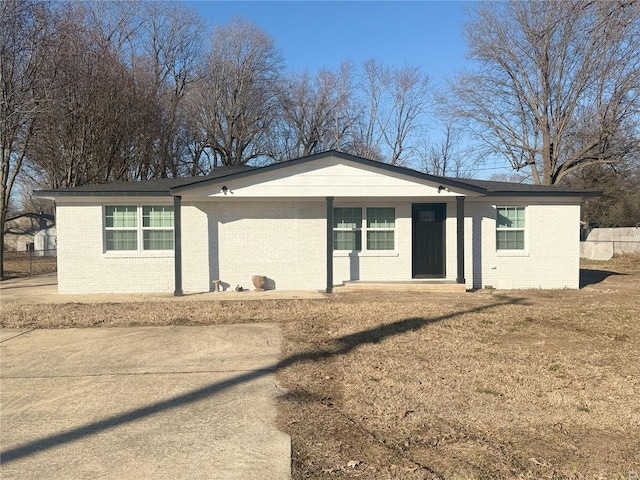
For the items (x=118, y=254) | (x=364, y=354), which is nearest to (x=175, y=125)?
(x=118, y=254)

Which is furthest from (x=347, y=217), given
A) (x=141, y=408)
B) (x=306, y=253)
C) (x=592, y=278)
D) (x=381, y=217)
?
(x=141, y=408)

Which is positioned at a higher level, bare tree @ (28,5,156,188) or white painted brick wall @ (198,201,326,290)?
bare tree @ (28,5,156,188)

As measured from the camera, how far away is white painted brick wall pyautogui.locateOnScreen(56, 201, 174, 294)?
13.5m

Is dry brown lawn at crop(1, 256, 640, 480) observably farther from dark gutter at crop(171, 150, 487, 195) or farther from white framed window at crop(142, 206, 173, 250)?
dark gutter at crop(171, 150, 487, 195)

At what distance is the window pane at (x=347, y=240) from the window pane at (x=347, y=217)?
0.22 metres

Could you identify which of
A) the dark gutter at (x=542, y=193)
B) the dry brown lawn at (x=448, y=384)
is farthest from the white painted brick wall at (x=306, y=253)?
the dry brown lawn at (x=448, y=384)

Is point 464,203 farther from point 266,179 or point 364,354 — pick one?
point 364,354

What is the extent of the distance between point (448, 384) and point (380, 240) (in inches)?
365

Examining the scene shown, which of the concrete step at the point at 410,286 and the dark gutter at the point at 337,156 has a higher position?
the dark gutter at the point at 337,156

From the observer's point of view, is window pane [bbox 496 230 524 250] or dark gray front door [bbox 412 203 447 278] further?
dark gray front door [bbox 412 203 447 278]

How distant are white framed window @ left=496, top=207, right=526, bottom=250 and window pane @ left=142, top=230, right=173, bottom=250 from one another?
9688 mm

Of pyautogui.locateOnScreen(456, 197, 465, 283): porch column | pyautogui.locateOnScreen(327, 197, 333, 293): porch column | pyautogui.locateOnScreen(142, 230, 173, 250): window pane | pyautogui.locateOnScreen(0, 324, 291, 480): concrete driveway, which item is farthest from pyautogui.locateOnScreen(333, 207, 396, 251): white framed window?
pyautogui.locateOnScreen(0, 324, 291, 480): concrete driveway

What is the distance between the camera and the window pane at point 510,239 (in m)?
14.5

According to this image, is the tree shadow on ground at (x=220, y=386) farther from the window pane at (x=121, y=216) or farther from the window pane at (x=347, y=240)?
the window pane at (x=121, y=216)
